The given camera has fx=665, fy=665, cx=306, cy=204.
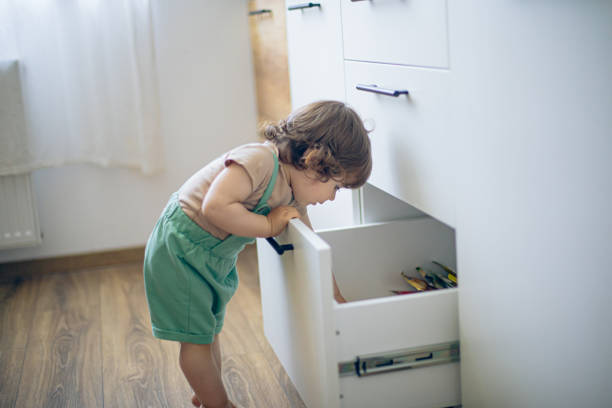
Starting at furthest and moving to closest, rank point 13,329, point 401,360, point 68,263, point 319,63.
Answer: point 68,263, point 13,329, point 319,63, point 401,360

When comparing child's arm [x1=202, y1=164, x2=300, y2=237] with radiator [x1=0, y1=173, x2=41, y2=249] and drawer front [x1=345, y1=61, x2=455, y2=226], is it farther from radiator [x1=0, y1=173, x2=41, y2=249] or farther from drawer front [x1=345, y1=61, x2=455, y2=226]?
radiator [x1=0, y1=173, x2=41, y2=249]

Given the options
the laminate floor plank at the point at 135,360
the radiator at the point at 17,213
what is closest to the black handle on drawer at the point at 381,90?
the laminate floor plank at the point at 135,360

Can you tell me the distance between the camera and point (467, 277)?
0.89 meters

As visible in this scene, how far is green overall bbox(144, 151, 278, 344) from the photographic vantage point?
42.1 inches

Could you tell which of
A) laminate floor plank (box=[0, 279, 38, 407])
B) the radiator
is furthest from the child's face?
the radiator

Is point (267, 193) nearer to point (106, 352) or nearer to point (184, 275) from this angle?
point (184, 275)

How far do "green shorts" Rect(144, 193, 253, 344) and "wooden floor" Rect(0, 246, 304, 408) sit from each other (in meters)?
0.20

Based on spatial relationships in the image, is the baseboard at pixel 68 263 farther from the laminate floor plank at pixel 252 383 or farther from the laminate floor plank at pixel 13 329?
the laminate floor plank at pixel 252 383

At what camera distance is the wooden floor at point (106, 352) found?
1247 mm

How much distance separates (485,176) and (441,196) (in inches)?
4.9

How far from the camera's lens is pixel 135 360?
1402 mm

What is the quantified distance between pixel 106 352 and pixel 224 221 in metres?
0.63

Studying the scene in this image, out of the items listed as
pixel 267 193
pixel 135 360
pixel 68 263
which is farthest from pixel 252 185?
pixel 68 263

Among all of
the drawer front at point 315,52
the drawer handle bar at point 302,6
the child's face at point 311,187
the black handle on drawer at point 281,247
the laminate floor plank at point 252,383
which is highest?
the drawer handle bar at point 302,6
